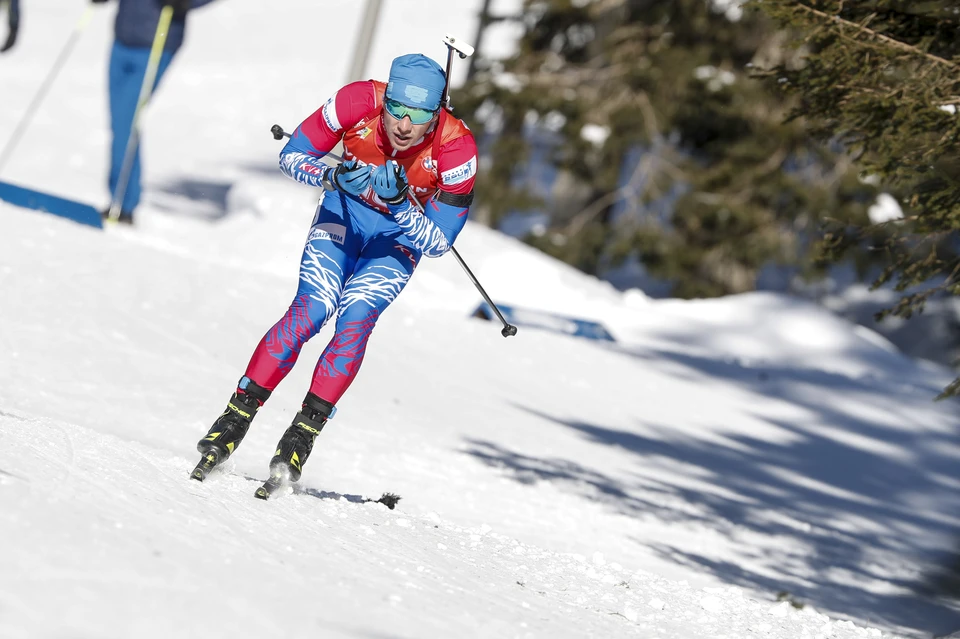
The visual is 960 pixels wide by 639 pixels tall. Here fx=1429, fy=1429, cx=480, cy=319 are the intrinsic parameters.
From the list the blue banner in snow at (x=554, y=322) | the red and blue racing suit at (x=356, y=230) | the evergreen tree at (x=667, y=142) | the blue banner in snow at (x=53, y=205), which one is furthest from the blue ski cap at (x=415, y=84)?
the evergreen tree at (x=667, y=142)

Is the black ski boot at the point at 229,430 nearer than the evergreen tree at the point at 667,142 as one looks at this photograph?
Yes

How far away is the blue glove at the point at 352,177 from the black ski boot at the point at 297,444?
0.82 metres

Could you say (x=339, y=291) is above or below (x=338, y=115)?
below

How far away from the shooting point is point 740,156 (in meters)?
23.7

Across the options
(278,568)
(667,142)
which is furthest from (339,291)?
(667,142)

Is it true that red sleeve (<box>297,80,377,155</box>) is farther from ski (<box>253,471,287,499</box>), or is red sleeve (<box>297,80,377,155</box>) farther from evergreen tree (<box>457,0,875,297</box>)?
evergreen tree (<box>457,0,875,297</box>)

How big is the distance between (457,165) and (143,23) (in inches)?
305

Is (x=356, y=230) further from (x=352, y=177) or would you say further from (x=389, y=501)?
(x=389, y=501)

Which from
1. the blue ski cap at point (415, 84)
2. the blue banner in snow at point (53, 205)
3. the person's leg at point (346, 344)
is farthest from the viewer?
the blue banner in snow at point (53, 205)

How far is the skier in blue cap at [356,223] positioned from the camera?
5.41 m

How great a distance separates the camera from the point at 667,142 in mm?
24781

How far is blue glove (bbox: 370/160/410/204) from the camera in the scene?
208 inches

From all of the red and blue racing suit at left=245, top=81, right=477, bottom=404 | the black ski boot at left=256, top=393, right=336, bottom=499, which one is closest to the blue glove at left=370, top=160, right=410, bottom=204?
the red and blue racing suit at left=245, top=81, right=477, bottom=404

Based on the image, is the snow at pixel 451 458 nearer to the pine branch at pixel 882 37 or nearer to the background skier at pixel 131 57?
the background skier at pixel 131 57
